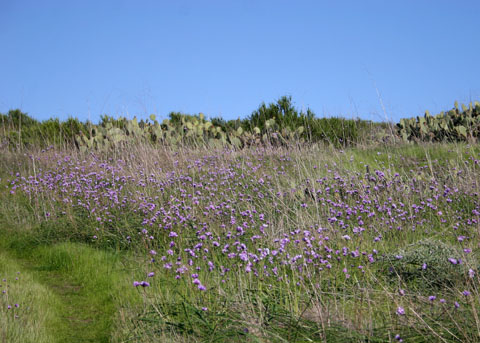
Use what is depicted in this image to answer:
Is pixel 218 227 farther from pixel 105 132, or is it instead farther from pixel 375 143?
pixel 375 143

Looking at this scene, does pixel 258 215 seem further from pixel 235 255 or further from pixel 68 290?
pixel 68 290

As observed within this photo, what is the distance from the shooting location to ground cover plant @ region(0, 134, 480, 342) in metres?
3.44

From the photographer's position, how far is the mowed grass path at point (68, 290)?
4.57 m

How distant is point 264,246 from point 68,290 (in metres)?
2.66

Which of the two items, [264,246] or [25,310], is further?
[264,246]

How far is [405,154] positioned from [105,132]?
30.2 ft

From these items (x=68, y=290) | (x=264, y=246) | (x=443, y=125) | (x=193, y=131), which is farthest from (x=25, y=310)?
(x=443, y=125)

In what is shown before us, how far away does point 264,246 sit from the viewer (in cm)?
554

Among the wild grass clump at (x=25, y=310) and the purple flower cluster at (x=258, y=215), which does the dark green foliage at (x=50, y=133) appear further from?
the wild grass clump at (x=25, y=310)

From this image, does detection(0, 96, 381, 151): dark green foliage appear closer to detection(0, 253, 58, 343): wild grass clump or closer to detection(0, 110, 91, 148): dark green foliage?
detection(0, 110, 91, 148): dark green foliage

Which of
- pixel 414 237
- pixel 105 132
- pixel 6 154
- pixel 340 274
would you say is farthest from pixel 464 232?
pixel 6 154

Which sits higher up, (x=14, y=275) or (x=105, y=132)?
(x=105, y=132)

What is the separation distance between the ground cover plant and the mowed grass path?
7 centimetres

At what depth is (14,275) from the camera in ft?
20.1
